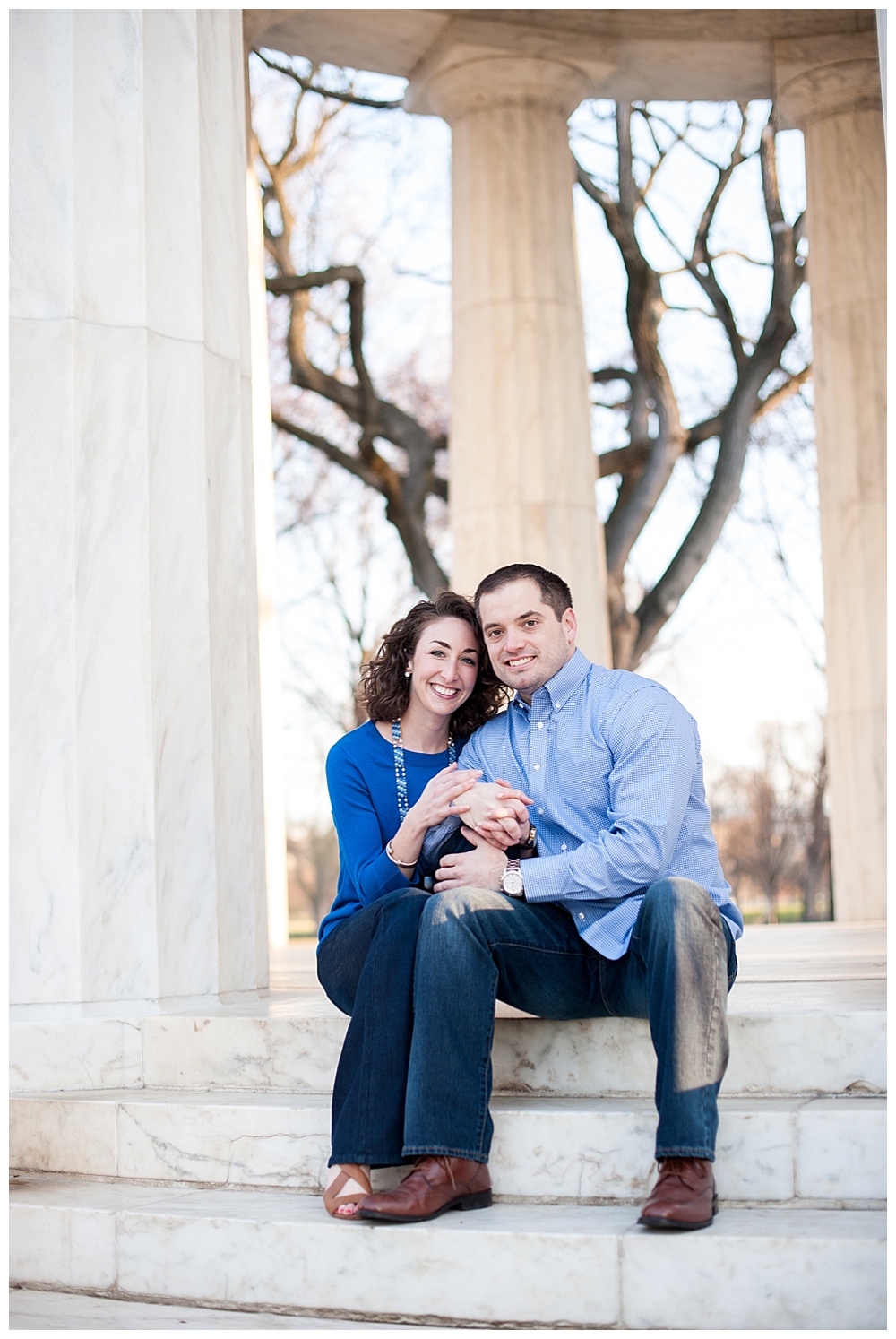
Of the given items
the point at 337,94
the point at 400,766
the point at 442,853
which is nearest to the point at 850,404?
the point at 337,94

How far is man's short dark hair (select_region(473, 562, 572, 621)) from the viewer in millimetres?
8844

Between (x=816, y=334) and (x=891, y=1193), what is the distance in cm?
1933

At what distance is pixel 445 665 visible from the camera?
364 inches

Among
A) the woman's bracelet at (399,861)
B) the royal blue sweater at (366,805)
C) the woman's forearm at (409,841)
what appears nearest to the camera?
the woman's forearm at (409,841)

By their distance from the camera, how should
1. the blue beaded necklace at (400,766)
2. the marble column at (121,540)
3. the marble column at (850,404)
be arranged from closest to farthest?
the blue beaded necklace at (400,766) < the marble column at (121,540) < the marble column at (850,404)

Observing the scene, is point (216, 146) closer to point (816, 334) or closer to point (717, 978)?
point (717, 978)

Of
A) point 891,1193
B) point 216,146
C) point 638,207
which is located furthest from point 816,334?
point 891,1193

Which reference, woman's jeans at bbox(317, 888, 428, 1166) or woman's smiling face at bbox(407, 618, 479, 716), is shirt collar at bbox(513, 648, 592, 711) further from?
woman's jeans at bbox(317, 888, 428, 1166)

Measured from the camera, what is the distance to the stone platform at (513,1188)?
702cm

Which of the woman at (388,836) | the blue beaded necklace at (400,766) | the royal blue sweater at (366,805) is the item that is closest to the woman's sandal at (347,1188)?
the woman at (388,836)

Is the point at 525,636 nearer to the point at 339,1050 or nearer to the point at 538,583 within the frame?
the point at 538,583

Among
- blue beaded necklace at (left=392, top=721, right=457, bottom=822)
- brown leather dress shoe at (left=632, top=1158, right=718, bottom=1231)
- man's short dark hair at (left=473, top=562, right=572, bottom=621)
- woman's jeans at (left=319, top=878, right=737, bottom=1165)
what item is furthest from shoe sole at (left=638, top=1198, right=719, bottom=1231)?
man's short dark hair at (left=473, top=562, right=572, bottom=621)

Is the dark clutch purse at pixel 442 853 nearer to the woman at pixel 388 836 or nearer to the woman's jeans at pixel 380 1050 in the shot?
the woman at pixel 388 836

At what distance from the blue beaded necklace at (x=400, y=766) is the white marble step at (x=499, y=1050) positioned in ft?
4.79
